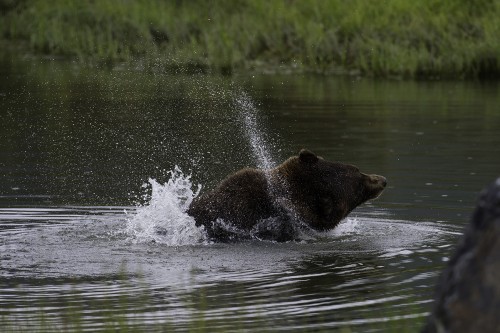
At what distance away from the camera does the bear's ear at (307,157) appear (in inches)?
384

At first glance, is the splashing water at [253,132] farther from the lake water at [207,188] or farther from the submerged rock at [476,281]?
the submerged rock at [476,281]

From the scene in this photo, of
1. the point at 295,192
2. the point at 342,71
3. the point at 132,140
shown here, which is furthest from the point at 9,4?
the point at 295,192

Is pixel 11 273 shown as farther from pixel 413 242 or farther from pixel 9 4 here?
pixel 9 4

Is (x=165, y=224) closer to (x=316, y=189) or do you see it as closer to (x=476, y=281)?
(x=316, y=189)

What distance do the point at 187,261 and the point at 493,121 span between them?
12.7 meters

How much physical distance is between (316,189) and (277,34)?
23420 millimetres

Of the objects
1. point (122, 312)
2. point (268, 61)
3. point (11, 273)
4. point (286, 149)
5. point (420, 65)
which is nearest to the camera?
point (122, 312)

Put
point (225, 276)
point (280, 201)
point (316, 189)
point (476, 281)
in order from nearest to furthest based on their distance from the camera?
point (476, 281)
point (225, 276)
point (280, 201)
point (316, 189)

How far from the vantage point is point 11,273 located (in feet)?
27.6

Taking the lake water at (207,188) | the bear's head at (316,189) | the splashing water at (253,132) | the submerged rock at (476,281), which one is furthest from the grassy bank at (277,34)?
the submerged rock at (476,281)

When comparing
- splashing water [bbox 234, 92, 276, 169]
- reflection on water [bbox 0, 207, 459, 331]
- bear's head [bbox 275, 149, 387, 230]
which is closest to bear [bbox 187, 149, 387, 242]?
bear's head [bbox 275, 149, 387, 230]

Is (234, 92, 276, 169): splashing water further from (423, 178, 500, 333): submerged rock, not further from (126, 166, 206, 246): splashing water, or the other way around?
(423, 178, 500, 333): submerged rock

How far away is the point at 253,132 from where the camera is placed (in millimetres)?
20078

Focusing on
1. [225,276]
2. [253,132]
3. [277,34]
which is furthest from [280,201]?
[277,34]
